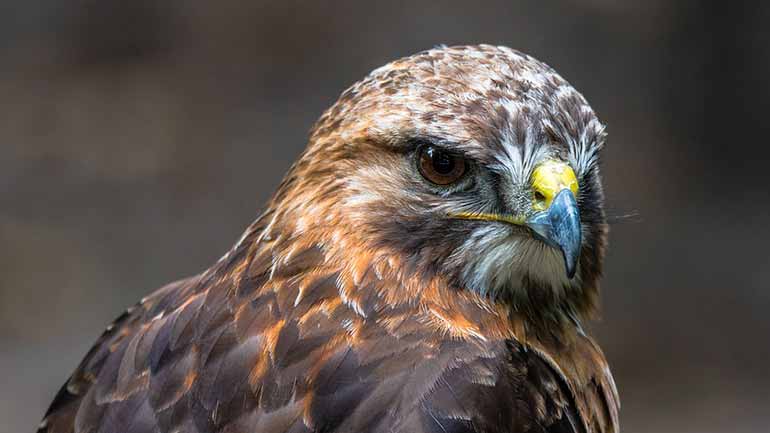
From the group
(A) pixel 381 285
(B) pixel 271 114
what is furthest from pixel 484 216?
(B) pixel 271 114

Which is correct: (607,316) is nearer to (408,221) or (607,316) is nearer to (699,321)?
(699,321)

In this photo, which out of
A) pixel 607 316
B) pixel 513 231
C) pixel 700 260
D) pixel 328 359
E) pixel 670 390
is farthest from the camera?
pixel 700 260

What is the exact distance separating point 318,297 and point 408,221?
36 cm

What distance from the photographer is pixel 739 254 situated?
9.48 metres

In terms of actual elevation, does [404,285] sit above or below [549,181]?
below

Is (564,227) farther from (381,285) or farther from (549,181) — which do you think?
(381,285)

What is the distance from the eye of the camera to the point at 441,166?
11.1 feet

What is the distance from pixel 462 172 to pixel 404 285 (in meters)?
0.39

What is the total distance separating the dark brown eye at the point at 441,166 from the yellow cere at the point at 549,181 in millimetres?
232

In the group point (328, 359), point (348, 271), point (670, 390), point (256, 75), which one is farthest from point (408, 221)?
point (256, 75)

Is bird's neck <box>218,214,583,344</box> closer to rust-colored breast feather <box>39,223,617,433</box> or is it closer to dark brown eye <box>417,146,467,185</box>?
rust-colored breast feather <box>39,223,617,433</box>

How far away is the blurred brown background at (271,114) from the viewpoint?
30.7 feet

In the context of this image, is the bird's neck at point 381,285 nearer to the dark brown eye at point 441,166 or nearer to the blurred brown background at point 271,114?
the dark brown eye at point 441,166

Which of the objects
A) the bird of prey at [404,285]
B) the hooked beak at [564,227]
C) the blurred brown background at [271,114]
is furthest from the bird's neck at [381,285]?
the blurred brown background at [271,114]
